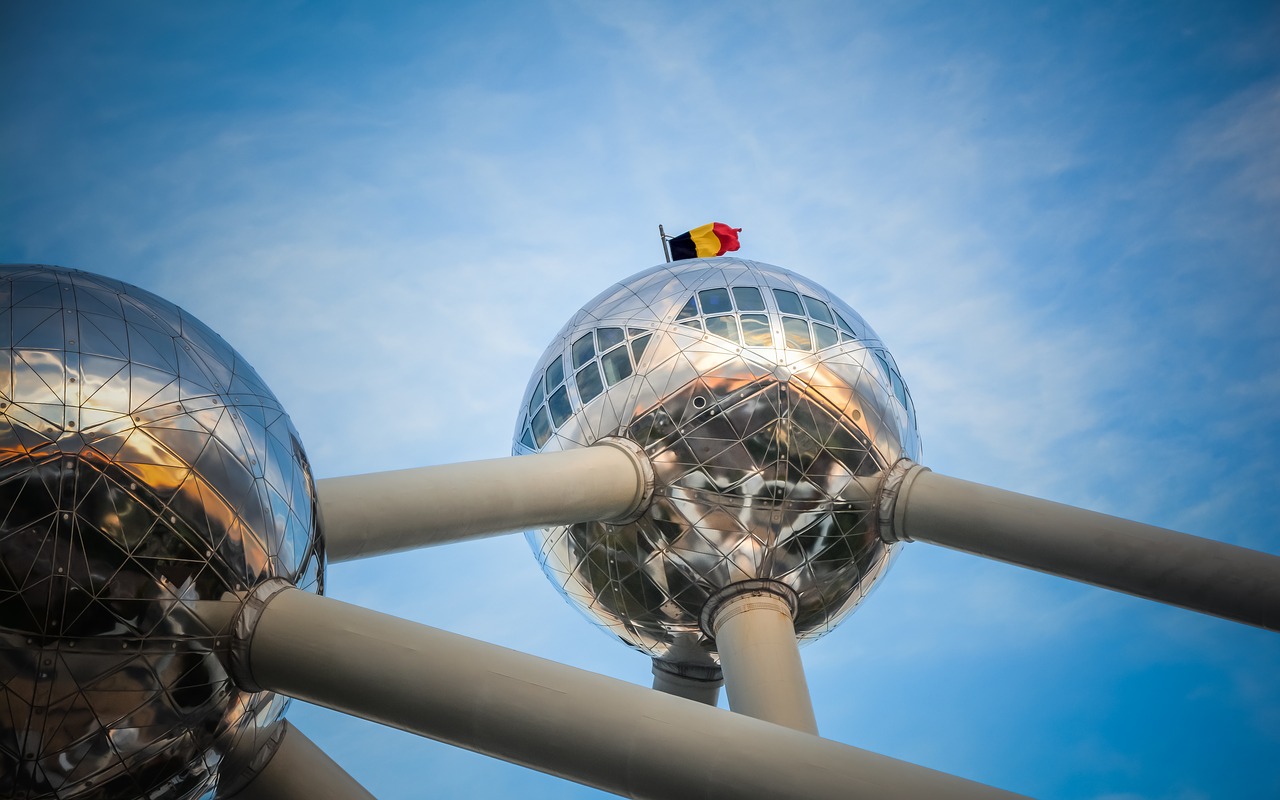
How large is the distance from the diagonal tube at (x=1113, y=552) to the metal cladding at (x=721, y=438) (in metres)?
1.06

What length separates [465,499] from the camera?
28.9 feet

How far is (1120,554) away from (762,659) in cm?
317

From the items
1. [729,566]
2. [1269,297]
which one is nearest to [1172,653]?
[1269,297]

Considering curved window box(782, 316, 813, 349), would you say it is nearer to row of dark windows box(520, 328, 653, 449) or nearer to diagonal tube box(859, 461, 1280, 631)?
row of dark windows box(520, 328, 653, 449)

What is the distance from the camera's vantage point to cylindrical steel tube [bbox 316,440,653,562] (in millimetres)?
8242

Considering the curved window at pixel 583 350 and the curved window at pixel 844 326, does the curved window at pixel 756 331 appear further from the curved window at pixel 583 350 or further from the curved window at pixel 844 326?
the curved window at pixel 583 350

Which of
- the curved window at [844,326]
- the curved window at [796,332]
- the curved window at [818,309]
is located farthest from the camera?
the curved window at [844,326]

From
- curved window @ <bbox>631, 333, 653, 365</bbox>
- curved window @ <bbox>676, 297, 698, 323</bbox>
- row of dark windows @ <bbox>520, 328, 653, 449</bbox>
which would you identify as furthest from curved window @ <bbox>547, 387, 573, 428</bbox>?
curved window @ <bbox>676, 297, 698, 323</bbox>

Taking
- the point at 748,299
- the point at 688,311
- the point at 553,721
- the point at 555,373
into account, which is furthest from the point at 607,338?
the point at 553,721

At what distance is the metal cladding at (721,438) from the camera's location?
1059 centimetres

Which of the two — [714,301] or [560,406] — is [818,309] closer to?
[714,301]

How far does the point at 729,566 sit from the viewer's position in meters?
10.6

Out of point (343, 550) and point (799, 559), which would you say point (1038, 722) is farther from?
point (343, 550)

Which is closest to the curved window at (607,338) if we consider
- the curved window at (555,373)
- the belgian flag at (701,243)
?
the curved window at (555,373)
